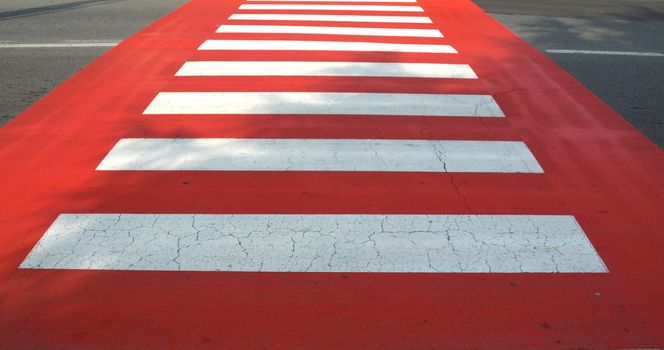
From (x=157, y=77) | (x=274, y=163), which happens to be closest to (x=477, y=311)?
(x=274, y=163)

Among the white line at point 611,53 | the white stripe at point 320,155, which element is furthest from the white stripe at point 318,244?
the white line at point 611,53

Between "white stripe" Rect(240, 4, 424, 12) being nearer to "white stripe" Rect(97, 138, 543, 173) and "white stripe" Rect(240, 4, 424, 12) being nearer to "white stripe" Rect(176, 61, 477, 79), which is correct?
"white stripe" Rect(176, 61, 477, 79)

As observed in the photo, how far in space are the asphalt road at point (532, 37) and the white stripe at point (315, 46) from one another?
1.32m

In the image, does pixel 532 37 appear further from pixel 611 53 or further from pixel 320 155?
pixel 320 155

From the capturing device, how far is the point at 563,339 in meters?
3.08

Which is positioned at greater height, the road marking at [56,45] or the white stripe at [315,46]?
the road marking at [56,45]

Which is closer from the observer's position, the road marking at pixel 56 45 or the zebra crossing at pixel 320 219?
the zebra crossing at pixel 320 219

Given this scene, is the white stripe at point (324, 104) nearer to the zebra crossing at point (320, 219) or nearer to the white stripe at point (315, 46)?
the zebra crossing at point (320, 219)

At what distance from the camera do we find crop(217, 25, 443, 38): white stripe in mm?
9219

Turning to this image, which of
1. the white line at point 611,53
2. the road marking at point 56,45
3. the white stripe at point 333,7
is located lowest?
the white line at point 611,53

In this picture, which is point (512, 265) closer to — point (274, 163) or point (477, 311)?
point (477, 311)

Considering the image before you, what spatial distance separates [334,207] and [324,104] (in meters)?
2.13

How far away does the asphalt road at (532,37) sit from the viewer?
668 cm

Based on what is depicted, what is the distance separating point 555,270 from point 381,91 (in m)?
3.37
